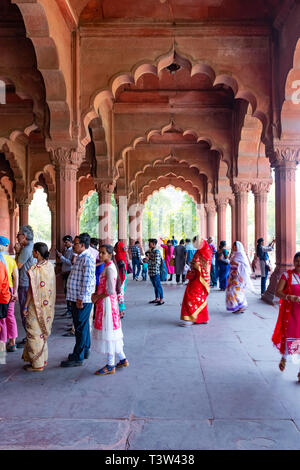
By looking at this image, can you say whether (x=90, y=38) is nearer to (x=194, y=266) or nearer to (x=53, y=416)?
(x=194, y=266)

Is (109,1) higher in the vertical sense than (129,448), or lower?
higher

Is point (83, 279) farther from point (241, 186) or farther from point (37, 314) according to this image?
point (241, 186)

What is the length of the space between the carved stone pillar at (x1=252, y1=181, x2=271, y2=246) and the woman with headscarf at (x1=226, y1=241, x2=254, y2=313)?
5.52 meters

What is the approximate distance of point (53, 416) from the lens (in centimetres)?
287

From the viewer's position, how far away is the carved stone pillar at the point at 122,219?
555 inches

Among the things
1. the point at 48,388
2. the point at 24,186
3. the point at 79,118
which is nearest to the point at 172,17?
the point at 79,118

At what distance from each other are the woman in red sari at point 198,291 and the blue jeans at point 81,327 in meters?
2.21

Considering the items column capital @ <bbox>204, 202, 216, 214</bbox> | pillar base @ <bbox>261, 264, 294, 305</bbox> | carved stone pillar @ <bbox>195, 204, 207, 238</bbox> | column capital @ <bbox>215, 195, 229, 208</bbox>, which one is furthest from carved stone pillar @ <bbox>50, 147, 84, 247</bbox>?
carved stone pillar @ <bbox>195, 204, 207, 238</bbox>

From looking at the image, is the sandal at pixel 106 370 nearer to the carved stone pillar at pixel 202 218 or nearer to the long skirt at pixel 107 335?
the long skirt at pixel 107 335

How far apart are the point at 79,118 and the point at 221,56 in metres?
3.16

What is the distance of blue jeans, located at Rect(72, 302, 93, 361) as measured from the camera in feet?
13.1

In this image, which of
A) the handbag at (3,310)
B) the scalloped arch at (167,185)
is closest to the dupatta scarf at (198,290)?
the handbag at (3,310)

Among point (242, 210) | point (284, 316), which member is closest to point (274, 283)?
point (284, 316)
